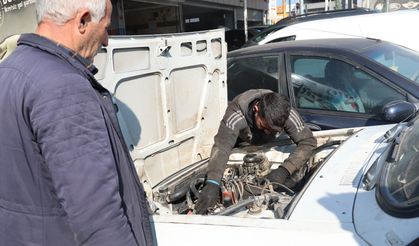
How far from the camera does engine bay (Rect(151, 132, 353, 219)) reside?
2.39m

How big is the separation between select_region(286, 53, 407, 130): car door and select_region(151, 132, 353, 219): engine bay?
499 mm

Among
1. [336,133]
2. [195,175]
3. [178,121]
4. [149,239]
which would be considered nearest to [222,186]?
[195,175]

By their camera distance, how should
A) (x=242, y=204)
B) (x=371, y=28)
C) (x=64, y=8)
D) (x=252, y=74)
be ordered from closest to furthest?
(x=64, y=8), (x=242, y=204), (x=252, y=74), (x=371, y=28)

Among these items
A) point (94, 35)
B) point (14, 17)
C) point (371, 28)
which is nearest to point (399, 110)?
point (94, 35)

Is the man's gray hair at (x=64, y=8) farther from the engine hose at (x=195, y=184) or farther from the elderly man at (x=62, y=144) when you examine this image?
the engine hose at (x=195, y=184)

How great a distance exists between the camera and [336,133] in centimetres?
325

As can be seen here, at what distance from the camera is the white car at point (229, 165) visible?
1708 mm

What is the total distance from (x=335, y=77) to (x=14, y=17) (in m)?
4.76

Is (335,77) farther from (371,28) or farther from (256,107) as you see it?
(371,28)

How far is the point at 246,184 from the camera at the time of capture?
2891 millimetres

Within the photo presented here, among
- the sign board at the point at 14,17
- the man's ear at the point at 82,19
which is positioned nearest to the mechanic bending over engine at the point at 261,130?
the man's ear at the point at 82,19

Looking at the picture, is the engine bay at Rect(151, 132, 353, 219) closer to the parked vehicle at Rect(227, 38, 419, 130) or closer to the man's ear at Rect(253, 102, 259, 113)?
the man's ear at Rect(253, 102, 259, 113)

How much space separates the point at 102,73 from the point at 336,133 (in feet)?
5.77

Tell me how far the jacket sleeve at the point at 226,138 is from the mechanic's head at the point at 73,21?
5.21ft
